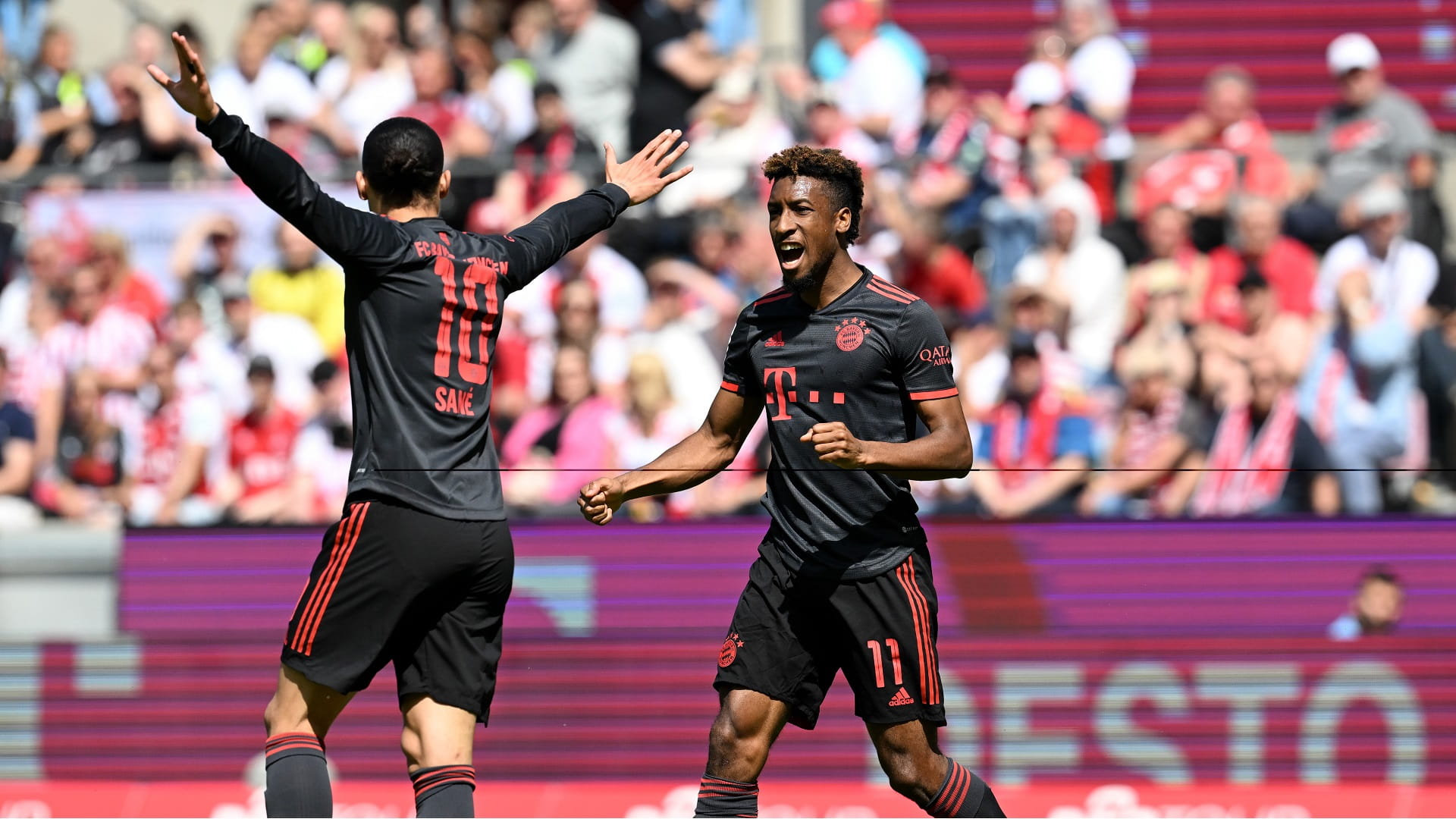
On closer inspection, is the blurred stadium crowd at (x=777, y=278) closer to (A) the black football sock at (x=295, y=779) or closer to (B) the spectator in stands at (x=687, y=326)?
(B) the spectator in stands at (x=687, y=326)

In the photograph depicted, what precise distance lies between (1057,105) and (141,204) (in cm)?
575

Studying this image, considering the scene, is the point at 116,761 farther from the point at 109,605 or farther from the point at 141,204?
the point at 141,204

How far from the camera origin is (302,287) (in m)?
11.4

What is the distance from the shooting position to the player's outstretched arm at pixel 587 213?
5844 mm

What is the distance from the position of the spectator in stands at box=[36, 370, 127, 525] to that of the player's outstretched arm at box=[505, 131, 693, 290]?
5.65 metres

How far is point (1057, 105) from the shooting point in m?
12.0

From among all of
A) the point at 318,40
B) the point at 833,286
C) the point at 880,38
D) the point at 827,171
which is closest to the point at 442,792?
the point at 833,286

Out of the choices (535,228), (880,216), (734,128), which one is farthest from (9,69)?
(535,228)

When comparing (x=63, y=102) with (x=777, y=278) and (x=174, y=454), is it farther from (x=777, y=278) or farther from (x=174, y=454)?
(x=777, y=278)

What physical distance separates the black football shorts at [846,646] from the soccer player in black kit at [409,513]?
82cm

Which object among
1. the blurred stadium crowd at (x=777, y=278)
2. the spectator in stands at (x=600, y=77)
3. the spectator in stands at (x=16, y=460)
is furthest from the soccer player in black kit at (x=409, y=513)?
the spectator in stands at (x=600, y=77)

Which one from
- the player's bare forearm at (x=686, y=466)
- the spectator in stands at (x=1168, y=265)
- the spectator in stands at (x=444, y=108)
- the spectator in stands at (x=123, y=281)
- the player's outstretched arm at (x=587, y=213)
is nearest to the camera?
the player's outstretched arm at (x=587, y=213)

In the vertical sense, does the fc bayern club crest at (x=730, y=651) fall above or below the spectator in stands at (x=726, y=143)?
below

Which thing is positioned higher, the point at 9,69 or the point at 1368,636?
the point at 9,69
